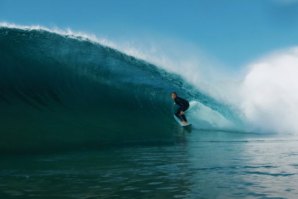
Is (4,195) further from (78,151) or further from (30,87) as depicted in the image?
(30,87)

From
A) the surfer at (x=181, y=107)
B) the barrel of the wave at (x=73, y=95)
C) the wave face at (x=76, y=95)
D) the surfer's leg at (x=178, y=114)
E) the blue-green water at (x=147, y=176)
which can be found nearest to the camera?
the blue-green water at (x=147, y=176)

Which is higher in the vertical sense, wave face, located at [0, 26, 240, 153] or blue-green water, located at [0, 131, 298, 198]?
wave face, located at [0, 26, 240, 153]

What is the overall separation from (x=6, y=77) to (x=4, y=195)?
32.4 ft

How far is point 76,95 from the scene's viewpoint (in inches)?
573

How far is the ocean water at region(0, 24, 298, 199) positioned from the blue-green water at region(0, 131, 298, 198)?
14 millimetres

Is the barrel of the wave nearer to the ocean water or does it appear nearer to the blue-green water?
the ocean water

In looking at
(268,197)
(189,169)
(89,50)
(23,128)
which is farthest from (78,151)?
(89,50)

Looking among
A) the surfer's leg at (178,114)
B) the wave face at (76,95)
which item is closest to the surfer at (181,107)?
the surfer's leg at (178,114)

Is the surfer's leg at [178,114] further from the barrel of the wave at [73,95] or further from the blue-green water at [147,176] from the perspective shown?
the blue-green water at [147,176]

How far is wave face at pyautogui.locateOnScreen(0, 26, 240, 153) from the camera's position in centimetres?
1068

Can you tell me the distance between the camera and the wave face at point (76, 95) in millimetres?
10680

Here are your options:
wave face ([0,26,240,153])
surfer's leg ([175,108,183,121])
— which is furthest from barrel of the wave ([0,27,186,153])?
surfer's leg ([175,108,183,121])

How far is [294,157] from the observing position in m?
7.86

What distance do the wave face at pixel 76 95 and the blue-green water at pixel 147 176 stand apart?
7.00 ft
